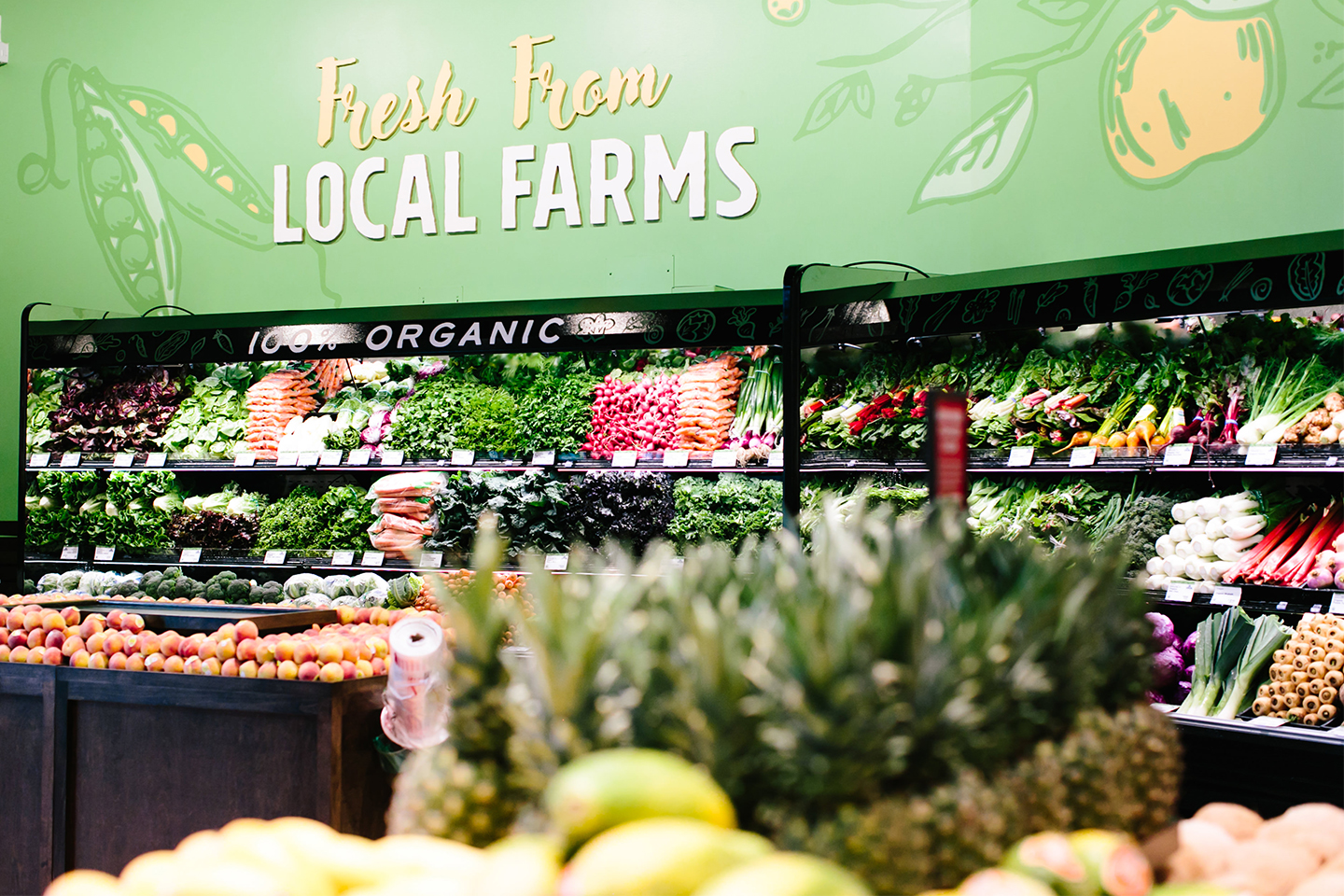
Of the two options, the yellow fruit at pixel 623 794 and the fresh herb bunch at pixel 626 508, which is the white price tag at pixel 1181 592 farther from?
the yellow fruit at pixel 623 794

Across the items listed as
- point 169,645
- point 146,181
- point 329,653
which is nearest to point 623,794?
point 329,653

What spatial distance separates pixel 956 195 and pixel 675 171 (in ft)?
4.66

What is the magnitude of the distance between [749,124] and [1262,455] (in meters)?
3.04

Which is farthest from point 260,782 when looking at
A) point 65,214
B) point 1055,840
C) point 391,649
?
point 65,214

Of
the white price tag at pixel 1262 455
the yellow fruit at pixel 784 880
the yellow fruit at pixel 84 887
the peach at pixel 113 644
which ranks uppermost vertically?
the white price tag at pixel 1262 455

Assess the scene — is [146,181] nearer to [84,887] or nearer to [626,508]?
[626,508]

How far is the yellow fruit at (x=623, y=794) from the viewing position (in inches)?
37.6

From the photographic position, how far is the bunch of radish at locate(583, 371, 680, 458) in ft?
16.4

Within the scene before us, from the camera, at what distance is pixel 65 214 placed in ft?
22.6

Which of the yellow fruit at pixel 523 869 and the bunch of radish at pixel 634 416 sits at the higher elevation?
the bunch of radish at pixel 634 416

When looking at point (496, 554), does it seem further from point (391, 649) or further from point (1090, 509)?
point (1090, 509)

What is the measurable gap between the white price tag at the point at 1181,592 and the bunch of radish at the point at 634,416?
215 cm

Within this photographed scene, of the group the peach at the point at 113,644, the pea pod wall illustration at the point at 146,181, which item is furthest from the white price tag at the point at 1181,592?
the pea pod wall illustration at the point at 146,181

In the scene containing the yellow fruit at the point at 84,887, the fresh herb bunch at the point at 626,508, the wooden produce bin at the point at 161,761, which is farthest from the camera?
the fresh herb bunch at the point at 626,508
